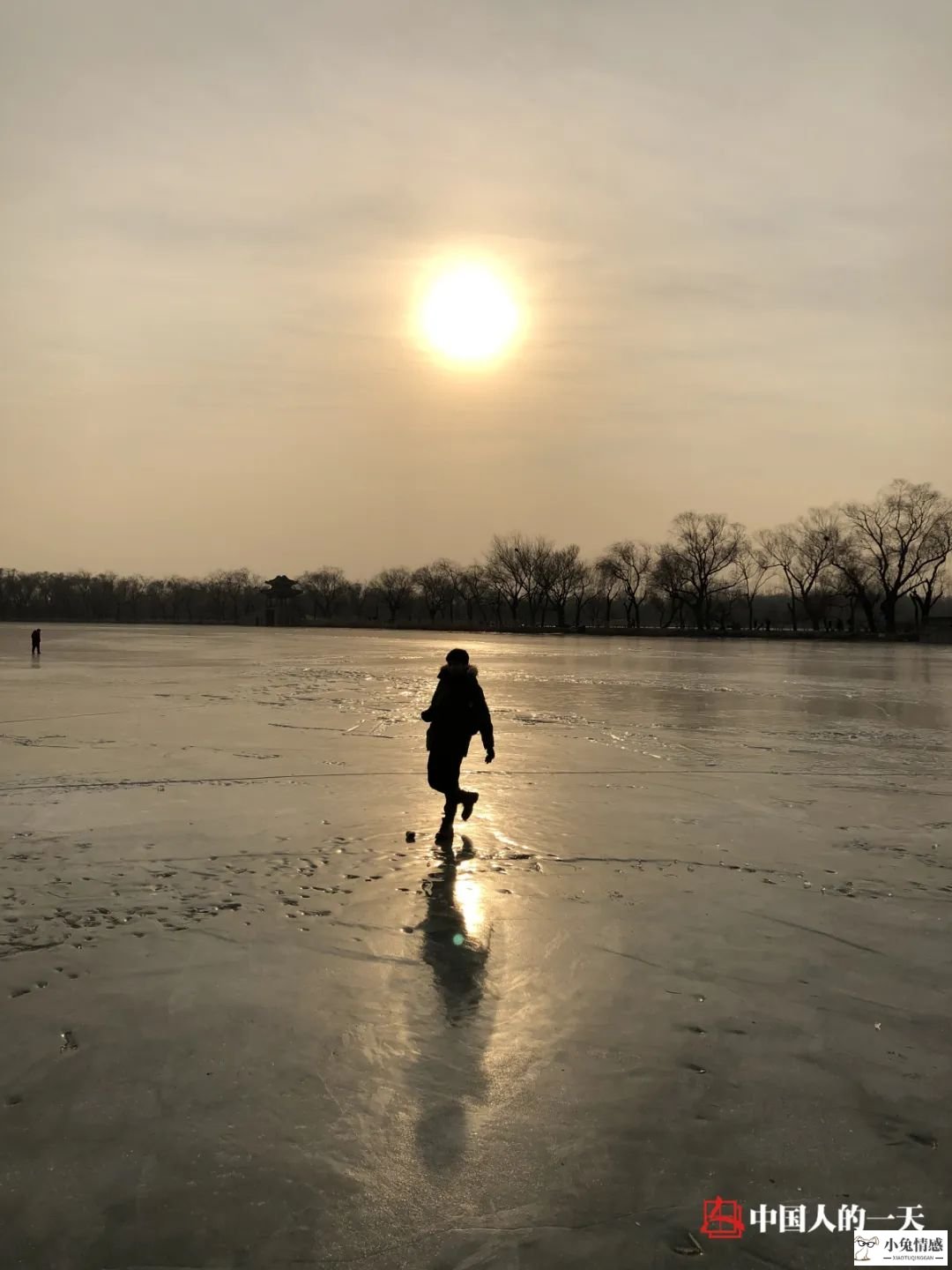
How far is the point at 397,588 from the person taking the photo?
147 m

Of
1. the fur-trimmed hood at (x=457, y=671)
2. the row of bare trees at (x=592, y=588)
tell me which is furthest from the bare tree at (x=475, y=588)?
the fur-trimmed hood at (x=457, y=671)

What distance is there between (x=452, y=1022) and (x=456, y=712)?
152 inches

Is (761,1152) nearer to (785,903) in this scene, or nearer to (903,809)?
(785,903)

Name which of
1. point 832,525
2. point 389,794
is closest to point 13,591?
point 832,525

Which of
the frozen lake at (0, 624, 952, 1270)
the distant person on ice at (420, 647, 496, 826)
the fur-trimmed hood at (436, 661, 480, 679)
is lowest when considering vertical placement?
the frozen lake at (0, 624, 952, 1270)

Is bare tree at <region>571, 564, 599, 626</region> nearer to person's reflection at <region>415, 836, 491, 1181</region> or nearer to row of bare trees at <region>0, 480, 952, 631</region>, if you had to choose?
row of bare trees at <region>0, 480, 952, 631</region>

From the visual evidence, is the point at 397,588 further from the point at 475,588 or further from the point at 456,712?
the point at 456,712

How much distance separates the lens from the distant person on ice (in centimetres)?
784

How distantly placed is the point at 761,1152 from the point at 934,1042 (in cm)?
124

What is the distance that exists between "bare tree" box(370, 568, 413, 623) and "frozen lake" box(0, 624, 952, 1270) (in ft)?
429

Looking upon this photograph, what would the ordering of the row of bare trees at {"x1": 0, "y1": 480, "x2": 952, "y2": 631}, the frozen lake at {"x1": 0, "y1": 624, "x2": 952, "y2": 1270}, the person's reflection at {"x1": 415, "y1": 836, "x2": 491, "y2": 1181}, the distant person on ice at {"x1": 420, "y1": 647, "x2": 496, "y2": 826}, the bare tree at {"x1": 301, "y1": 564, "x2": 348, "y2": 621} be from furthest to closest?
the bare tree at {"x1": 301, "y1": 564, "x2": 348, "y2": 621} < the row of bare trees at {"x1": 0, "y1": 480, "x2": 952, "y2": 631} < the distant person on ice at {"x1": 420, "y1": 647, "x2": 496, "y2": 826} < the person's reflection at {"x1": 415, "y1": 836, "x2": 491, "y2": 1181} < the frozen lake at {"x1": 0, "y1": 624, "x2": 952, "y2": 1270}

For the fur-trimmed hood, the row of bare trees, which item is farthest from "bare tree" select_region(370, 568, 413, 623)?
the fur-trimmed hood

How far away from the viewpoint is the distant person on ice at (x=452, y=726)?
784cm

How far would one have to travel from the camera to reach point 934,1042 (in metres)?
3.95
